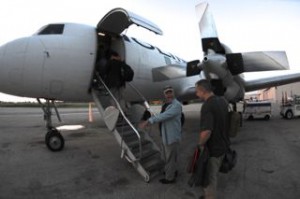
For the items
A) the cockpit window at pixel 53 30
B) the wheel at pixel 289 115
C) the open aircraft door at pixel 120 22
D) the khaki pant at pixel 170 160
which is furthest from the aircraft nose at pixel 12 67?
the wheel at pixel 289 115

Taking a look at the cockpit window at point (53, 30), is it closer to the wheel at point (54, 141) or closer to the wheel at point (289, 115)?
the wheel at point (54, 141)

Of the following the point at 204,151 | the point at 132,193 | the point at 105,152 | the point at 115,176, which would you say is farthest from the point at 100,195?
the point at 105,152

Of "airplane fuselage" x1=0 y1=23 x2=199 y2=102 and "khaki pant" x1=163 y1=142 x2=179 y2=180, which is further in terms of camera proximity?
"airplane fuselage" x1=0 y1=23 x2=199 y2=102

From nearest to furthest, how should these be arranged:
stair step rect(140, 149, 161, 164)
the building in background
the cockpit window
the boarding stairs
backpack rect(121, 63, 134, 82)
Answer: the boarding stairs, stair step rect(140, 149, 161, 164), backpack rect(121, 63, 134, 82), the cockpit window, the building in background

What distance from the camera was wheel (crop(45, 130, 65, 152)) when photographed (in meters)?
8.33

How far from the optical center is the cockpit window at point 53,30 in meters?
8.29

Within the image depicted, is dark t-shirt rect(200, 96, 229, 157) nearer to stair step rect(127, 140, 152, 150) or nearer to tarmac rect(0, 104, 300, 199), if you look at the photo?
tarmac rect(0, 104, 300, 199)

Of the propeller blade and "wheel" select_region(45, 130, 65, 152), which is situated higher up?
the propeller blade

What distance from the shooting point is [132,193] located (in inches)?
211

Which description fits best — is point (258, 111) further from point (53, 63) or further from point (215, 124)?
point (215, 124)

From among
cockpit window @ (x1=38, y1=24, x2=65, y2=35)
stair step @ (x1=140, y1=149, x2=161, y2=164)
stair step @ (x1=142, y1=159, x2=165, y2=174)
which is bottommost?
stair step @ (x1=142, y1=159, x2=165, y2=174)

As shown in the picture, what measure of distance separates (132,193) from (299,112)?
651 inches

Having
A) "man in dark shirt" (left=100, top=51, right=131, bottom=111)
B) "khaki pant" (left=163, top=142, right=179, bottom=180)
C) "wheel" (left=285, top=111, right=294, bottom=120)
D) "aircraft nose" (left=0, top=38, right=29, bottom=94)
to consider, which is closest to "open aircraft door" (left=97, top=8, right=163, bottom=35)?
"man in dark shirt" (left=100, top=51, right=131, bottom=111)

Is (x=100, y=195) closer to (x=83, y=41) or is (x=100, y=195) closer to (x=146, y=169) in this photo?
(x=146, y=169)
